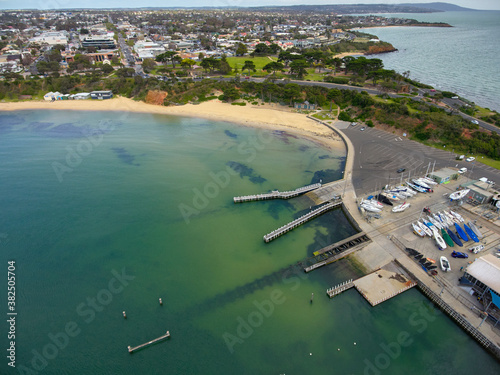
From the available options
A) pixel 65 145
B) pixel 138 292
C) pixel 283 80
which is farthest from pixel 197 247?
pixel 283 80

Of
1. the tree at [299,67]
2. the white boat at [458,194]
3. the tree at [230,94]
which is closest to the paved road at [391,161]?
the white boat at [458,194]

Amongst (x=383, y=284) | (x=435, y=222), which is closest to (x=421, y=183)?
(x=435, y=222)

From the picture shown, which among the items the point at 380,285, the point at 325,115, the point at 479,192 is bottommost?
the point at 380,285

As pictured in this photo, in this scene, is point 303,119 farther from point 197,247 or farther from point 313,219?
point 197,247

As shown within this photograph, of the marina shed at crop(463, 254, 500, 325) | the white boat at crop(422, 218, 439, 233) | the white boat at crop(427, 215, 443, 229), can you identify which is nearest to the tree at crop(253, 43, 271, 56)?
the white boat at crop(427, 215, 443, 229)

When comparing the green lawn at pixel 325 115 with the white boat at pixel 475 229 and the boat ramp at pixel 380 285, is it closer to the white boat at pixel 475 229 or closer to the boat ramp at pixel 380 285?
the white boat at pixel 475 229

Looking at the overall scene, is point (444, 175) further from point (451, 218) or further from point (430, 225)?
point (430, 225)

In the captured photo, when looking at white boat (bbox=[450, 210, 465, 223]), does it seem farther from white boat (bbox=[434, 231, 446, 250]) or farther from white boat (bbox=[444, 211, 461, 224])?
white boat (bbox=[434, 231, 446, 250])
